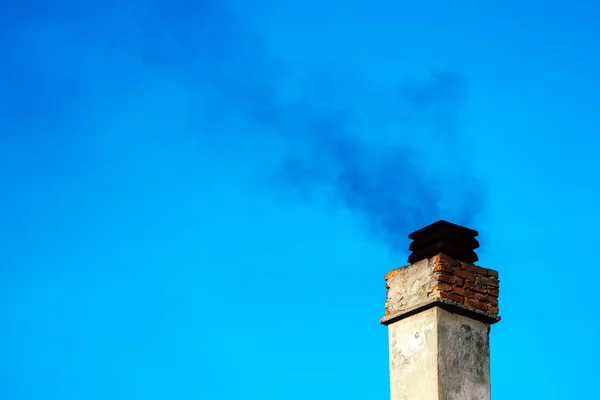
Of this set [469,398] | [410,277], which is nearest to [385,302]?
[410,277]

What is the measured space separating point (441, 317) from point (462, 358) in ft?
1.32

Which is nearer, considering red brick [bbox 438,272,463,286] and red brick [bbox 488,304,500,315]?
red brick [bbox 438,272,463,286]

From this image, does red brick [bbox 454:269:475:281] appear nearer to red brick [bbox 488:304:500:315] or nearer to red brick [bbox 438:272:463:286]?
red brick [bbox 438:272:463:286]

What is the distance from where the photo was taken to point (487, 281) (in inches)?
438

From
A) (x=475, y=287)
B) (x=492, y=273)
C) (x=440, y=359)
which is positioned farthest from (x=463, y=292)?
(x=440, y=359)

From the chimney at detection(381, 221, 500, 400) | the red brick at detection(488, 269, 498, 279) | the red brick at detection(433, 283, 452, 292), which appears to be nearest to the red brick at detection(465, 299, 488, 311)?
the chimney at detection(381, 221, 500, 400)

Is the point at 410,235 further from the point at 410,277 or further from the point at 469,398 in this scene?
the point at 469,398

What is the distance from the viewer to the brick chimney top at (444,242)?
36.2 ft

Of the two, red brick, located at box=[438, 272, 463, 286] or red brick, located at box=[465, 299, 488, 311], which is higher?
red brick, located at box=[438, 272, 463, 286]

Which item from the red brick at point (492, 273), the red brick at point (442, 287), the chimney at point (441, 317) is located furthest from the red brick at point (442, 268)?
the red brick at point (492, 273)

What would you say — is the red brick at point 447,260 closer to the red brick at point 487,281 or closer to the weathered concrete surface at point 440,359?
the red brick at point 487,281

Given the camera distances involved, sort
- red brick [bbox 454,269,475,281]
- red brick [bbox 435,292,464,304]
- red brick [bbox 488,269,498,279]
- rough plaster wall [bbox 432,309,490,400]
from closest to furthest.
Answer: rough plaster wall [bbox 432,309,490,400]
red brick [bbox 435,292,464,304]
red brick [bbox 454,269,475,281]
red brick [bbox 488,269,498,279]

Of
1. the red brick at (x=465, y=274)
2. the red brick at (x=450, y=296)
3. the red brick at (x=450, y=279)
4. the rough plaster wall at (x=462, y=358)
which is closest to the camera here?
the rough plaster wall at (x=462, y=358)

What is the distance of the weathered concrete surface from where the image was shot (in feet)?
34.4
